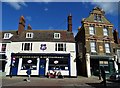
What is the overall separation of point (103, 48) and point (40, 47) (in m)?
11.0

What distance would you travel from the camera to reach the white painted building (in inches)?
1099

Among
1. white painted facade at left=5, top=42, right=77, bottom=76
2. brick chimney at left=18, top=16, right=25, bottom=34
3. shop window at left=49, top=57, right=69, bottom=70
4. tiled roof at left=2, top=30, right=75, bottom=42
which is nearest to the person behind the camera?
white painted facade at left=5, top=42, right=77, bottom=76

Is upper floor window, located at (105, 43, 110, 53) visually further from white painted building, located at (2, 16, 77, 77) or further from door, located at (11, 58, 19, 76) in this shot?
door, located at (11, 58, 19, 76)

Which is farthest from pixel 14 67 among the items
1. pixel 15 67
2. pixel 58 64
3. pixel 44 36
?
pixel 44 36

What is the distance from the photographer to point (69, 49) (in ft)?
94.4

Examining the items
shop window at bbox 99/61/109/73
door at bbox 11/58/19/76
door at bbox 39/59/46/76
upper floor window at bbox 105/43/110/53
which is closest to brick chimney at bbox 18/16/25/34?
door at bbox 11/58/19/76

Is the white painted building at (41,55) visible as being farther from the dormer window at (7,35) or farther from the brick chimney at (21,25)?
the brick chimney at (21,25)

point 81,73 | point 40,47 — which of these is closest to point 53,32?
point 40,47

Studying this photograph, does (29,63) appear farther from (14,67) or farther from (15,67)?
(14,67)

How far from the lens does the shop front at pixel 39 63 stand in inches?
1097

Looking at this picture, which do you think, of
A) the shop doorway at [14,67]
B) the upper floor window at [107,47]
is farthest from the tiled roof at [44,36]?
the upper floor window at [107,47]

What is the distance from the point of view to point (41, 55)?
2822cm

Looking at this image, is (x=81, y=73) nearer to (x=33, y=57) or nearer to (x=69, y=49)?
(x=69, y=49)

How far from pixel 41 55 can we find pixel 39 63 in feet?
4.45
